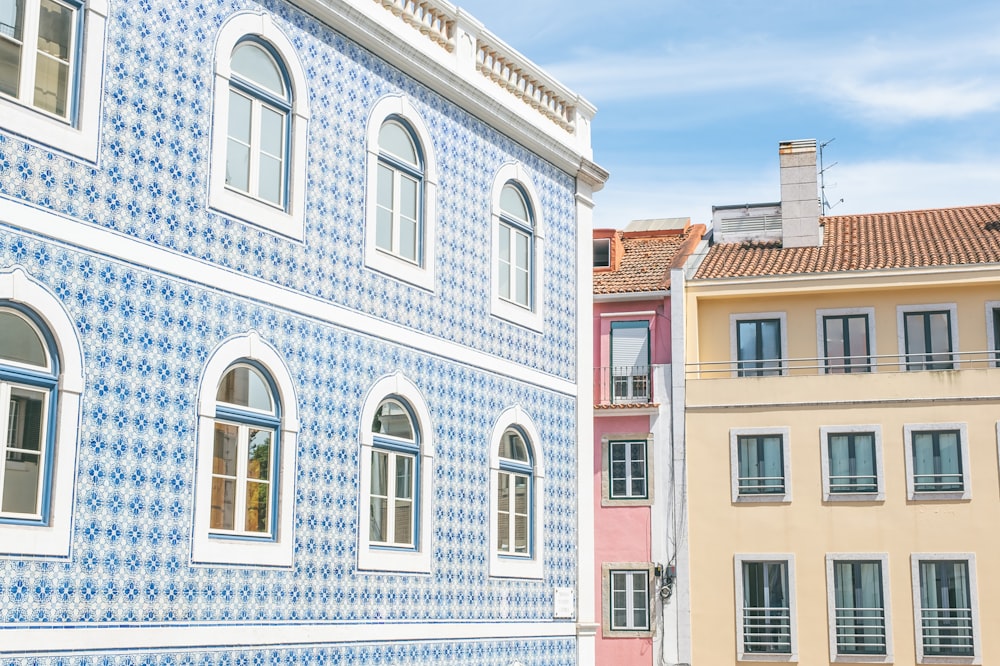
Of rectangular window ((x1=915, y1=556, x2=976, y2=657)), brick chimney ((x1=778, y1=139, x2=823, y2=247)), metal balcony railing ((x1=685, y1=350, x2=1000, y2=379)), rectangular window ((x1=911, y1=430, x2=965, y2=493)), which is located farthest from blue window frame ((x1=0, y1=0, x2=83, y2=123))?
brick chimney ((x1=778, y1=139, x2=823, y2=247))

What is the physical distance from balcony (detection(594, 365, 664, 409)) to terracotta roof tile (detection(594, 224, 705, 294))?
6.18 feet

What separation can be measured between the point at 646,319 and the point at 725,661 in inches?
312

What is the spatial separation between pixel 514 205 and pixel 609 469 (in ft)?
48.7

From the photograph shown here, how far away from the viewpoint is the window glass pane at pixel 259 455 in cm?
1291

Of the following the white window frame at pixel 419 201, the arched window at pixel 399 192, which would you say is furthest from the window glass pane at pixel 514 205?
the arched window at pixel 399 192

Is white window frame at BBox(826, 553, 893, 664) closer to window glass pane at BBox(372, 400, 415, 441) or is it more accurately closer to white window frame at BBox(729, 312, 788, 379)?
white window frame at BBox(729, 312, 788, 379)

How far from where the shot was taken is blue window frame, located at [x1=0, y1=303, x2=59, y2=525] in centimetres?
1046

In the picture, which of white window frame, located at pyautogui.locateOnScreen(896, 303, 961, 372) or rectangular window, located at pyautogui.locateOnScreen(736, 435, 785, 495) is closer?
rectangular window, located at pyautogui.locateOnScreen(736, 435, 785, 495)

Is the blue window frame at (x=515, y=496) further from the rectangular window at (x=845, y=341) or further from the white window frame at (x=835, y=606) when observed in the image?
the rectangular window at (x=845, y=341)

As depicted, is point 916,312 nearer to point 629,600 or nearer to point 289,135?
point 629,600

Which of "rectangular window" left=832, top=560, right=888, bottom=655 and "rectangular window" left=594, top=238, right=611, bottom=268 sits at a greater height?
"rectangular window" left=594, top=238, right=611, bottom=268

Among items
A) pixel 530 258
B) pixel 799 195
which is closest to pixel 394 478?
pixel 530 258

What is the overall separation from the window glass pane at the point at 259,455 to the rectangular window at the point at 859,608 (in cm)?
1933

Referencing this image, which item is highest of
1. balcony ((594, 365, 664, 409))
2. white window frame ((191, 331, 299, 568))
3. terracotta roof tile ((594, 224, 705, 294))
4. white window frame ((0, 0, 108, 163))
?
terracotta roof tile ((594, 224, 705, 294))
